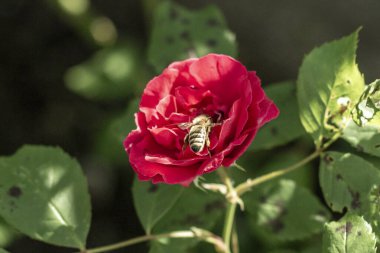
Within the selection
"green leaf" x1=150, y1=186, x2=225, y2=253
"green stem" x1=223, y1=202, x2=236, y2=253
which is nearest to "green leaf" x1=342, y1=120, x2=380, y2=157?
"green stem" x1=223, y1=202, x2=236, y2=253

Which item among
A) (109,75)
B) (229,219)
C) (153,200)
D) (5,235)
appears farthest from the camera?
(109,75)

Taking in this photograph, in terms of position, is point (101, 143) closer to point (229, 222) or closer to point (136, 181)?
point (136, 181)

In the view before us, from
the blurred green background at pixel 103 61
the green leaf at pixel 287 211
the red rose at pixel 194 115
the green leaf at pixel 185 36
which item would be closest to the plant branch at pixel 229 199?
the red rose at pixel 194 115

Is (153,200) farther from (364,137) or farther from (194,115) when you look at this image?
(364,137)

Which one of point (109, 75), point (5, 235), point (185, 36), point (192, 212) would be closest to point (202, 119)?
point (192, 212)

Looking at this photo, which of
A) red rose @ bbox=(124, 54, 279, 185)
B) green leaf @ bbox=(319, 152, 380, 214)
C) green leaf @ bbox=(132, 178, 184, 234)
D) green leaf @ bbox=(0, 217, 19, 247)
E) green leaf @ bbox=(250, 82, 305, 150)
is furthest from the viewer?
green leaf @ bbox=(0, 217, 19, 247)

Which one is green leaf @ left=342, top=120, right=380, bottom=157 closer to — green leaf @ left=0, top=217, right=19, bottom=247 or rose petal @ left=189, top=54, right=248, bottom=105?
rose petal @ left=189, top=54, right=248, bottom=105
